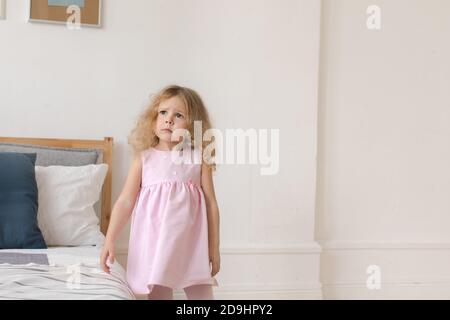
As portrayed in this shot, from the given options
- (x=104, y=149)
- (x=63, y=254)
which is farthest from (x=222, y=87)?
(x=63, y=254)

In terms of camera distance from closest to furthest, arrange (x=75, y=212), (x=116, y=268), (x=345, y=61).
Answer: (x=116, y=268) < (x=75, y=212) < (x=345, y=61)

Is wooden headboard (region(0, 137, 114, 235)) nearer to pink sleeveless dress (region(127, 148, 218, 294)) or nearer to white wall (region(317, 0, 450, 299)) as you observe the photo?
pink sleeveless dress (region(127, 148, 218, 294))

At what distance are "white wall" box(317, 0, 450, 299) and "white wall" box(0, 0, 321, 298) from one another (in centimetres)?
15

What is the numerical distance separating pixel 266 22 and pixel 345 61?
1.50 feet

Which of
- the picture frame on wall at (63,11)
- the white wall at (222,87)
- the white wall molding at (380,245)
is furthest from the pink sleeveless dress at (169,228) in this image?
the white wall molding at (380,245)

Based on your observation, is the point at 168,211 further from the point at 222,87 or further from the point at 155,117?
the point at 222,87

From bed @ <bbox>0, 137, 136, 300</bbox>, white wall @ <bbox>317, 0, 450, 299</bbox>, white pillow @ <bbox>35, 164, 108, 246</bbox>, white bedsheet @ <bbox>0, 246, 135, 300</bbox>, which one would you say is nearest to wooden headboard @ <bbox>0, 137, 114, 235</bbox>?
bed @ <bbox>0, 137, 136, 300</bbox>

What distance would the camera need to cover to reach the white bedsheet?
50.8 inches

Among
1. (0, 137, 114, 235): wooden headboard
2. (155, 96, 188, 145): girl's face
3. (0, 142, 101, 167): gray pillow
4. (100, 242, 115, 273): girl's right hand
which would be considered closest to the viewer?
(100, 242, 115, 273): girl's right hand

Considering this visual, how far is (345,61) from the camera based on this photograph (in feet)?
9.37

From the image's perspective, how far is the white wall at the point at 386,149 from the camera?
2844 millimetres

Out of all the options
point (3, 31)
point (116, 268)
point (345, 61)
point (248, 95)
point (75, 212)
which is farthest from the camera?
point (345, 61)
